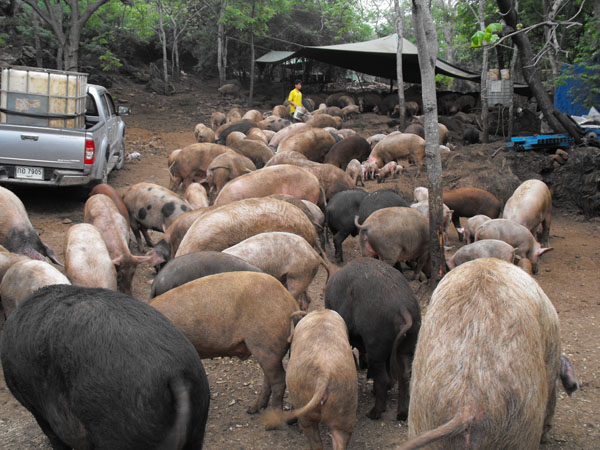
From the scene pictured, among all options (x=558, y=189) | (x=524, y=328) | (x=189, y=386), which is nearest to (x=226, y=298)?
(x=189, y=386)

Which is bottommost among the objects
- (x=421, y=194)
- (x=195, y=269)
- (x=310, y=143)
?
(x=195, y=269)

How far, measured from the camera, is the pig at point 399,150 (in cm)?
1282

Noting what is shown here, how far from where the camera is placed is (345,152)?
496 inches

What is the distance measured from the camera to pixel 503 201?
33.6 ft

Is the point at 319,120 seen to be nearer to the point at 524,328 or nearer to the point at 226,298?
the point at 226,298

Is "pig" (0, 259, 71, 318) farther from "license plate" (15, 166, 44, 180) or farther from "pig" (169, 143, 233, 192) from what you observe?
"pig" (169, 143, 233, 192)

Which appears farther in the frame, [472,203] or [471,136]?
[471,136]

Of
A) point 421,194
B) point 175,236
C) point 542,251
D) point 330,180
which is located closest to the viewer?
point 175,236

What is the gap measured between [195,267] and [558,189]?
28.3ft

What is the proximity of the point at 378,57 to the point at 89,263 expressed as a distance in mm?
19632

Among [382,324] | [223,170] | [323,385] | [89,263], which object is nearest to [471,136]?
[223,170]

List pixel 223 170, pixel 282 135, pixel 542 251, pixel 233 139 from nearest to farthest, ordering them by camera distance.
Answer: pixel 542 251 < pixel 223 170 < pixel 233 139 < pixel 282 135

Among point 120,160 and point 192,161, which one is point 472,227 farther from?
point 120,160

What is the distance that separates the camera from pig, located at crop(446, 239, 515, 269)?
6.34m
